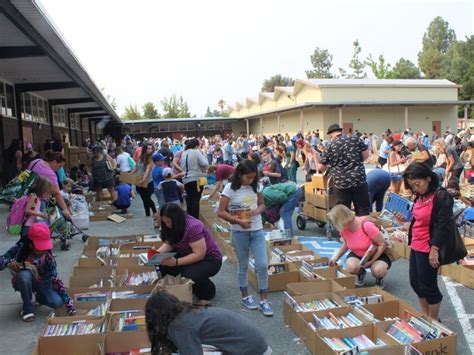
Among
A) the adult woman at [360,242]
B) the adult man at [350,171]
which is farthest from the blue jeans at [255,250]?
the adult man at [350,171]

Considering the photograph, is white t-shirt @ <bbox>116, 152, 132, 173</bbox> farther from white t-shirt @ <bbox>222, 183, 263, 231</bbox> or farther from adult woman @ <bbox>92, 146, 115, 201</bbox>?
white t-shirt @ <bbox>222, 183, 263, 231</bbox>

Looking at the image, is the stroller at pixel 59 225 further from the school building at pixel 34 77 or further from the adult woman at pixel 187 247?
the adult woman at pixel 187 247

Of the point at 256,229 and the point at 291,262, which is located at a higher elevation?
the point at 256,229

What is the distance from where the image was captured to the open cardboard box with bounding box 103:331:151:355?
3.73 m

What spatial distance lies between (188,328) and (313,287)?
241cm

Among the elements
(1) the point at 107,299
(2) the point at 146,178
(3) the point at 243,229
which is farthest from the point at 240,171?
(2) the point at 146,178

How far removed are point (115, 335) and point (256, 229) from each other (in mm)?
1774

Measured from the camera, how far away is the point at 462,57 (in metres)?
64.9

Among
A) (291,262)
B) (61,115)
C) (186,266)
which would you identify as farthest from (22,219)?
(61,115)

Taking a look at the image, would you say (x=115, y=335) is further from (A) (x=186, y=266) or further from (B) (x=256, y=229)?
(B) (x=256, y=229)

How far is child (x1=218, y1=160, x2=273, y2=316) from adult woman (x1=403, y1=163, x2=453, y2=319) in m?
1.46

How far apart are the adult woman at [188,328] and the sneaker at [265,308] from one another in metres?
→ 1.72

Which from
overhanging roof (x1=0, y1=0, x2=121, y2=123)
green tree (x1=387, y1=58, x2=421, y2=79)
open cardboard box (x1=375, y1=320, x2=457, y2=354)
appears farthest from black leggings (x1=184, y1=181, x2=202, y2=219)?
green tree (x1=387, y1=58, x2=421, y2=79)

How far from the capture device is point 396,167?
1128 cm
